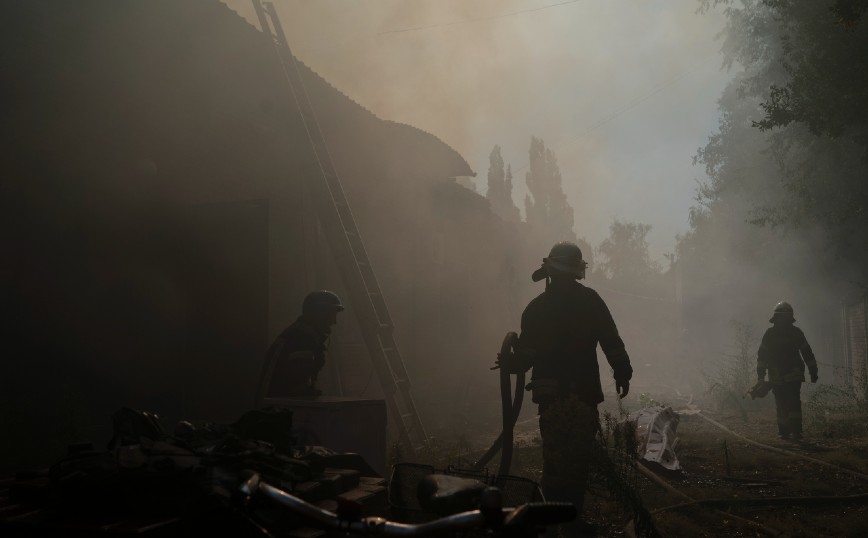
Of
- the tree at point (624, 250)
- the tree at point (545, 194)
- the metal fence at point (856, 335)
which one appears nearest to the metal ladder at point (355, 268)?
the metal fence at point (856, 335)

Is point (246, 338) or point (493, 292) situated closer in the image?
point (246, 338)

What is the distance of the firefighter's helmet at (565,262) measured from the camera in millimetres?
6262

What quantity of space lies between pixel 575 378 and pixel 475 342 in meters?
15.5

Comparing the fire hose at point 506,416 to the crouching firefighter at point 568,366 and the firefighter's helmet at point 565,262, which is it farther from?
the firefighter's helmet at point 565,262

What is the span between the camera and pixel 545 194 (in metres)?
78.4

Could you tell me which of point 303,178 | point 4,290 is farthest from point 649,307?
point 4,290

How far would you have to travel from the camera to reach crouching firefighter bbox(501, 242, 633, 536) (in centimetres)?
558

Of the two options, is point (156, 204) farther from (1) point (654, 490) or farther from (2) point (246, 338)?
(1) point (654, 490)

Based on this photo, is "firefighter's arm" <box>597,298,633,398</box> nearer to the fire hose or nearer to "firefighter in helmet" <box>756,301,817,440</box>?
the fire hose

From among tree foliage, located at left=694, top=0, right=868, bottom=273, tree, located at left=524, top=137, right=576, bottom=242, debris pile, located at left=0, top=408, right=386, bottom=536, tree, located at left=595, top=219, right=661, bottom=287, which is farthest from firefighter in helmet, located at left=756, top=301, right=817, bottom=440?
tree, located at left=595, top=219, right=661, bottom=287

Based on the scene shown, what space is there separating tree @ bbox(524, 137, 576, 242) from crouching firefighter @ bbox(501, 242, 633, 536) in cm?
7066

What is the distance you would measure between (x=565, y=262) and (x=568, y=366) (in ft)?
3.01

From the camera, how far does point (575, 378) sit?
5.98 m

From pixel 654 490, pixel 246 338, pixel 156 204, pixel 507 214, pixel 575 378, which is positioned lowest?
pixel 654 490
